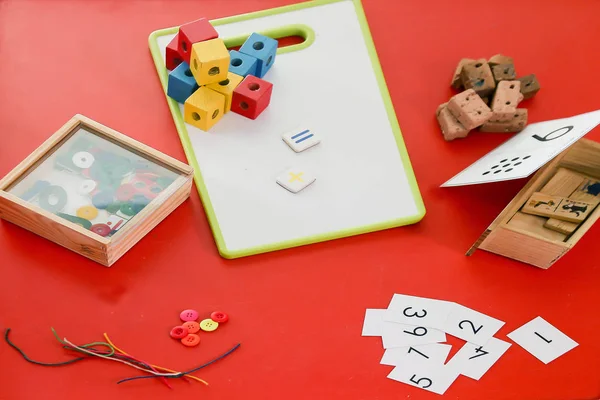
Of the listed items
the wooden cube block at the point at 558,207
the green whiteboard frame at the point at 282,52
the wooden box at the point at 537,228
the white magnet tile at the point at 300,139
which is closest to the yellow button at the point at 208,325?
the green whiteboard frame at the point at 282,52

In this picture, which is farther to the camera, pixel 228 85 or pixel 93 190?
pixel 228 85

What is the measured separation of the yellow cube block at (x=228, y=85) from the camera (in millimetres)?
1741

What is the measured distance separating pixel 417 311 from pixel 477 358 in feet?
0.44

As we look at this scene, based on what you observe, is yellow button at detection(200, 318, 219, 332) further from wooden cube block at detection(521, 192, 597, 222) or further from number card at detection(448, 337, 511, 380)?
wooden cube block at detection(521, 192, 597, 222)

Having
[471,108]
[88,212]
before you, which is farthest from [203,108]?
[471,108]

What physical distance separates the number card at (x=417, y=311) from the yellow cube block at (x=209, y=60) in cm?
54

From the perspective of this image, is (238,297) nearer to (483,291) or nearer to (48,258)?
(48,258)

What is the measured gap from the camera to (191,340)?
154cm

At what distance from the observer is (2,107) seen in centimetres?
175

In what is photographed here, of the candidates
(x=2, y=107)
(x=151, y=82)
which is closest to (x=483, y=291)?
(x=151, y=82)

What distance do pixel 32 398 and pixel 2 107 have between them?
0.60 metres

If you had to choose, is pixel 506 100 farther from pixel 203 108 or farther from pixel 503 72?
pixel 203 108

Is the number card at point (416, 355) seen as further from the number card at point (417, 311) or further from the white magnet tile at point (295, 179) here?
the white magnet tile at point (295, 179)

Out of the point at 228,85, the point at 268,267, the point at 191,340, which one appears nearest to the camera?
the point at 191,340
